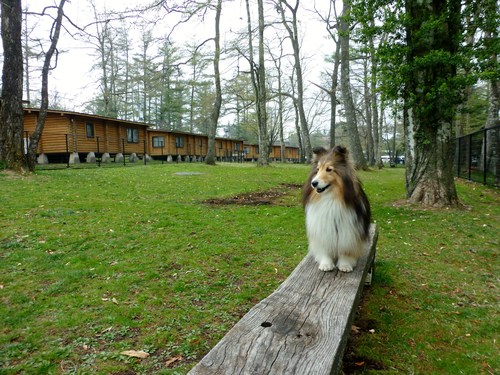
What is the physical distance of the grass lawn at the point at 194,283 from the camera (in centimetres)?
274

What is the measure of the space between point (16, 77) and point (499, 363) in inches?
542

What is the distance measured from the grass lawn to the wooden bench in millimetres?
659

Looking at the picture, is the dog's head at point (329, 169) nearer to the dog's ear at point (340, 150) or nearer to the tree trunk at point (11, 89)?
the dog's ear at point (340, 150)

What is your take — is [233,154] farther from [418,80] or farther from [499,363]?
[499,363]

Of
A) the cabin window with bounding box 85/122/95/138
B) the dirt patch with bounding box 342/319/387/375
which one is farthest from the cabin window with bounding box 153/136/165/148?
the dirt patch with bounding box 342/319/387/375

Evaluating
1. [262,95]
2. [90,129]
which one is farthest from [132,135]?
[262,95]

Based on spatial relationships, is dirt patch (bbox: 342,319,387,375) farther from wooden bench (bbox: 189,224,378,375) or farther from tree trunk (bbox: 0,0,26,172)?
tree trunk (bbox: 0,0,26,172)

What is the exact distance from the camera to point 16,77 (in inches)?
427

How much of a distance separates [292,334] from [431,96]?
650 cm

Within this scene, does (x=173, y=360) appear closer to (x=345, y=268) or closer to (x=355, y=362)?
(x=355, y=362)

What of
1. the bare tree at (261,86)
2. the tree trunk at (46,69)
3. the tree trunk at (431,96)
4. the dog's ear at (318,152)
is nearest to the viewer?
the dog's ear at (318,152)

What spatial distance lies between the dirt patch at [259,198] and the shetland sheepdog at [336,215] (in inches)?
230

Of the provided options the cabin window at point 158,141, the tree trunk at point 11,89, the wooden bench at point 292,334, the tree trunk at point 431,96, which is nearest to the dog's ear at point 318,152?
the wooden bench at point 292,334

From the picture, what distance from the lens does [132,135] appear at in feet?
94.2
